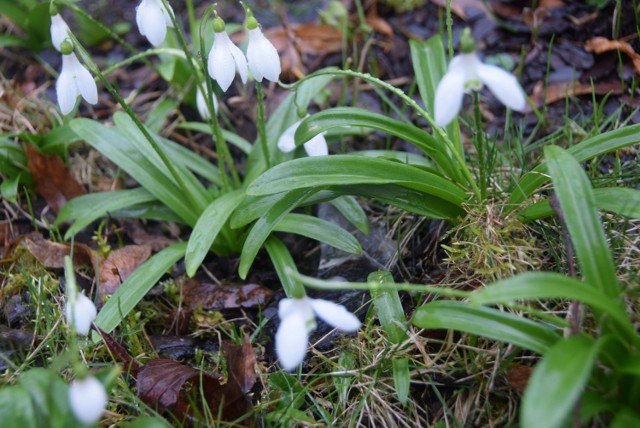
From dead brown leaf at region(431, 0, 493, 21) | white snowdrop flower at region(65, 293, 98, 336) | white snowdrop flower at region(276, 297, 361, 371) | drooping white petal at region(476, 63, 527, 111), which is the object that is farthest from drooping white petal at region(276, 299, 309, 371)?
dead brown leaf at region(431, 0, 493, 21)

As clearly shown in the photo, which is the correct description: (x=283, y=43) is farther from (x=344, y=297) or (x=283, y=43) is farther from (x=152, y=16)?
(x=344, y=297)

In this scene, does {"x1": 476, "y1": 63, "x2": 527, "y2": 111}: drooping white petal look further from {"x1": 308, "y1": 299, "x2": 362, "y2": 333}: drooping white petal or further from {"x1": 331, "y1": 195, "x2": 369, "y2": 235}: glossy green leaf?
{"x1": 331, "y1": 195, "x2": 369, "y2": 235}: glossy green leaf

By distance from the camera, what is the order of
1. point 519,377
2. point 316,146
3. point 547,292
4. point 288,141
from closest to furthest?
point 547,292, point 519,377, point 316,146, point 288,141

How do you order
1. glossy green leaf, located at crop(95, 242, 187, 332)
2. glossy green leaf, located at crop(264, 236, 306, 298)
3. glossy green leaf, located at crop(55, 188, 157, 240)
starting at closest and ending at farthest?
1. glossy green leaf, located at crop(95, 242, 187, 332)
2. glossy green leaf, located at crop(264, 236, 306, 298)
3. glossy green leaf, located at crop(55, 188, 157, 240)

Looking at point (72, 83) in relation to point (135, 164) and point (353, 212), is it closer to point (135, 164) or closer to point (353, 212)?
point (135, 164)

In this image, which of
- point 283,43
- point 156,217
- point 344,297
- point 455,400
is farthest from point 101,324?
point 283,43

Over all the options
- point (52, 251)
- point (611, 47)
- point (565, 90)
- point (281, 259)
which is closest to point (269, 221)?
point (281, 259)
